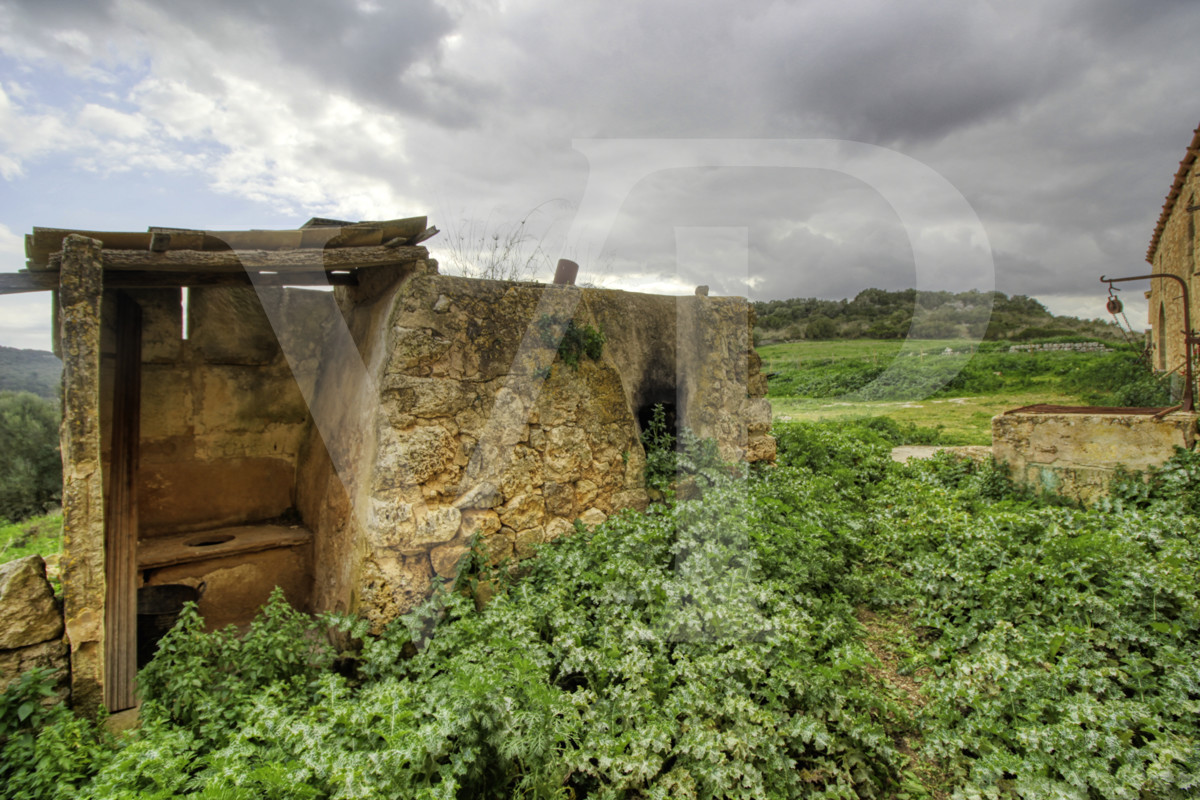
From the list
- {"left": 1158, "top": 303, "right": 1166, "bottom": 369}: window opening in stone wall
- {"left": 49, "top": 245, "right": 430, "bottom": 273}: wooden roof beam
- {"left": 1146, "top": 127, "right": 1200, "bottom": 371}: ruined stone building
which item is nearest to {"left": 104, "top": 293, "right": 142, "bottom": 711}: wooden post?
{"left": 49, "top": 245, "right": 430, "bottom": 273}: wooden roof beam

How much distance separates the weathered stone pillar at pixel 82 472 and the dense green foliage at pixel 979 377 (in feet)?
35.4

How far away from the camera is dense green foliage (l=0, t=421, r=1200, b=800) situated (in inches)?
90.5

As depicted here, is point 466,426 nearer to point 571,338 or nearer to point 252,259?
point 571,338

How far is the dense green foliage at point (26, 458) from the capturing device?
576 inches

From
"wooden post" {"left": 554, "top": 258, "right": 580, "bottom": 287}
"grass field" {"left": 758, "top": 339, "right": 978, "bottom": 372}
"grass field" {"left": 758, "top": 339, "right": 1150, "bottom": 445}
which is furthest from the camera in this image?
"grass field" {"left": 758, "top": 339, "right": 978, "bottom": 372}

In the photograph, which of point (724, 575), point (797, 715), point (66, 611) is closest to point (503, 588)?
point (724, 575)

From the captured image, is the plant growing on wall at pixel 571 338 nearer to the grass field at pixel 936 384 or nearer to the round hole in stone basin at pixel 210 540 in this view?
the round hole in stone basin at pixel 210 540

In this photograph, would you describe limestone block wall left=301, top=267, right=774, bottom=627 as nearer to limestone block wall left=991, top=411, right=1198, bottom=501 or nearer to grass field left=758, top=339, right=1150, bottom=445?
limestone block wall left=991, top=411, right=1198, bottom=501

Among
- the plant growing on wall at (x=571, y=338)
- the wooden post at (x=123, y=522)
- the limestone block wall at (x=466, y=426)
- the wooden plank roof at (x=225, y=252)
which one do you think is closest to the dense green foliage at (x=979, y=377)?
the limestone block wall at (x=466, y=426)

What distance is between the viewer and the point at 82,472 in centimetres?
277

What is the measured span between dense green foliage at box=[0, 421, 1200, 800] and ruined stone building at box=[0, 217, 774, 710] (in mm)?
477

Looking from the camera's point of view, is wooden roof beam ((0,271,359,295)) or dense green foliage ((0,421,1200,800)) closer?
dense green foliage ((0,421,1200,800))

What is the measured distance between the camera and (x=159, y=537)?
4.35 m

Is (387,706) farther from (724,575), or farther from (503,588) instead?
(724,575)
